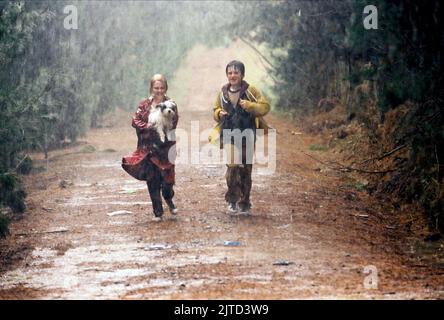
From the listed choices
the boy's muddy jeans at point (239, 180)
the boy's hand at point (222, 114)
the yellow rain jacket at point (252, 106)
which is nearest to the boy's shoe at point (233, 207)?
the boy's muddy jeans at point (239, 180)

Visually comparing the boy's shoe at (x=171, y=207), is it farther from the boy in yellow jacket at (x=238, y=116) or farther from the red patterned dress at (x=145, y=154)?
the boy in yellow jacket at (x=238, y=116)

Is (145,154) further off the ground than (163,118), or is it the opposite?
(163,118)

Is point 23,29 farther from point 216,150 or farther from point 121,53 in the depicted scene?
point 121,53

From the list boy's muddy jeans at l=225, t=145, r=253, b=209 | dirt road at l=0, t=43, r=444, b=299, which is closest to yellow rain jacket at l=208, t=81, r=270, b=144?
boy's muddy jeans at l=225, t=145, r=253, b=209

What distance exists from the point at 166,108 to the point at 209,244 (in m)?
2.07

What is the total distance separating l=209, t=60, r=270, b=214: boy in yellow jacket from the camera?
36.0 ft

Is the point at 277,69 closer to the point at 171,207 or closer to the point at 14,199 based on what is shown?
the point at 14,199

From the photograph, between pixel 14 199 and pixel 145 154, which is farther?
pixel 14 199

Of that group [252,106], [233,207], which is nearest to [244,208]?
[233,207]

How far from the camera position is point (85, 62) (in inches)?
952

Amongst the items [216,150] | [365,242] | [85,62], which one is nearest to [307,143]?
[216,150]

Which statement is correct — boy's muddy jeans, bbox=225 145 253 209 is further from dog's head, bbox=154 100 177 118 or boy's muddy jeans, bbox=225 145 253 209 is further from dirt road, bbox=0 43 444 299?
dog's head, bbox=154 100 177 118

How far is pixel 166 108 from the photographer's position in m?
10.7

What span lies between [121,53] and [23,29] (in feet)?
54.4
